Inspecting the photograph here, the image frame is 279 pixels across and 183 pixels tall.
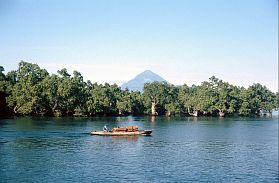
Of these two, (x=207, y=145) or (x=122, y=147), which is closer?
(x=122, y=147)

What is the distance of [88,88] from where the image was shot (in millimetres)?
141125

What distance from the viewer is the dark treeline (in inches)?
4368

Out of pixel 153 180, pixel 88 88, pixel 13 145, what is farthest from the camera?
pixel 88 88

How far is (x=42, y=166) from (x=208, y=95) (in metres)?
121

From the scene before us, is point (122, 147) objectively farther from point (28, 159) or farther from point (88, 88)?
point (88, 88)

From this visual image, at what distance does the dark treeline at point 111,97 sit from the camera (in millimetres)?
110938

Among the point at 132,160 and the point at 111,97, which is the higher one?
the point at 111,97

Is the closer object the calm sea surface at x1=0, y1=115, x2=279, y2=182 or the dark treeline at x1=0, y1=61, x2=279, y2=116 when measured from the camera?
the calm sea surface at x1=0, y1=115, x2=279, y2=182

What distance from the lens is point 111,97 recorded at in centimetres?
14025

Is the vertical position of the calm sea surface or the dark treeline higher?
the dark treeline

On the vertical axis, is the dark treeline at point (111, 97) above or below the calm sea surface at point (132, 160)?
above

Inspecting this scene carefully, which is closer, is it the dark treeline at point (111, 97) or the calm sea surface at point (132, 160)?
the calm sea surface at point (132, 160)

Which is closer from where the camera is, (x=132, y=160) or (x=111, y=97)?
(x=132, y=160)

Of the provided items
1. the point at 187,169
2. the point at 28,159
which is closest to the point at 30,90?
the point at 28,159
